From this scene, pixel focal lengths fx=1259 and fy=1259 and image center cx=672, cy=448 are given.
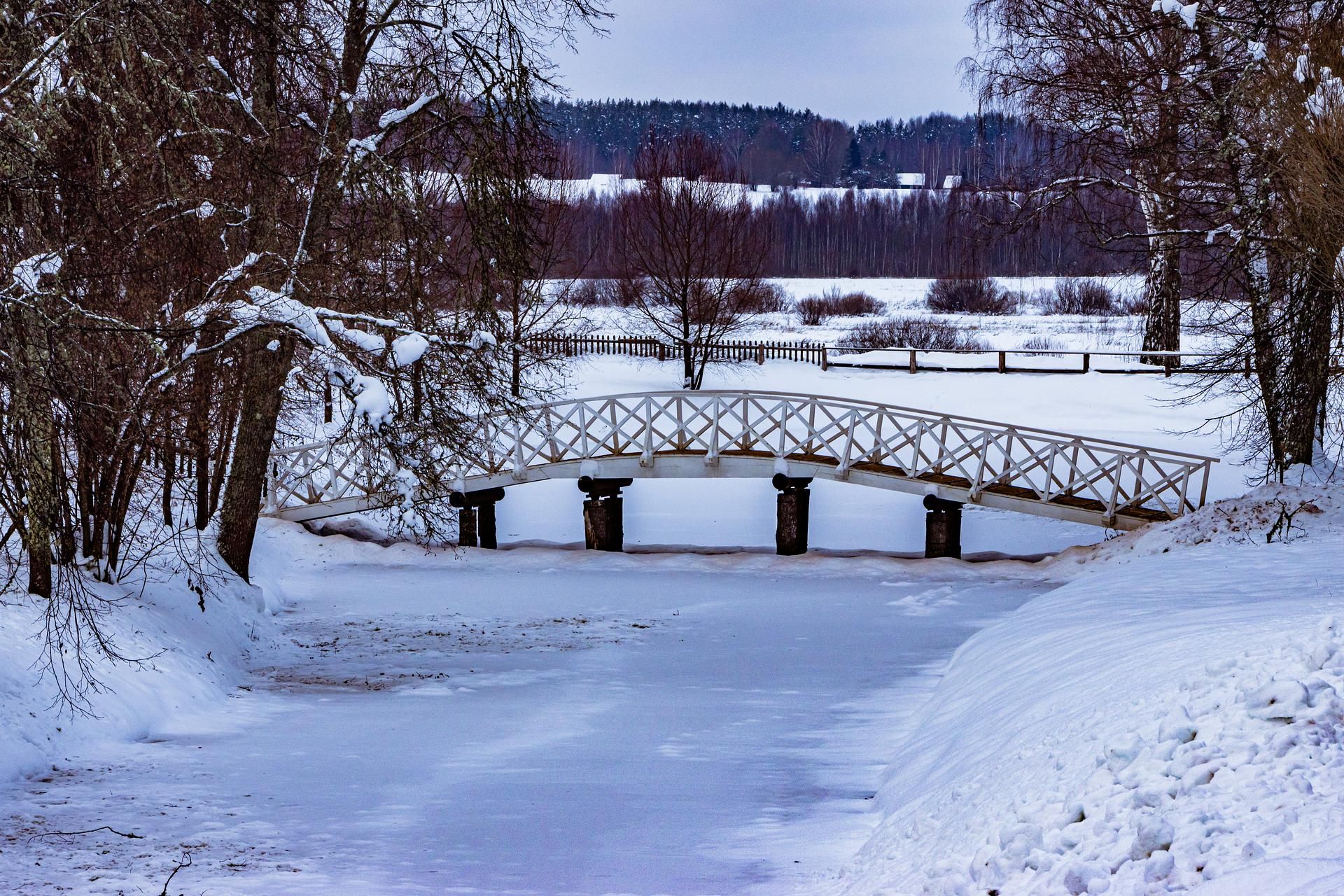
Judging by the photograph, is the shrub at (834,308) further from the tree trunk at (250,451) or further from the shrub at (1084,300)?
the tree trunk at (250,451)

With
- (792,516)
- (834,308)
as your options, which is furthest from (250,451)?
(834,308)

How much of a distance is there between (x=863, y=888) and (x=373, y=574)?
489 inches

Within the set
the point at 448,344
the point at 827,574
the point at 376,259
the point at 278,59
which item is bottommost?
the point at 827,574

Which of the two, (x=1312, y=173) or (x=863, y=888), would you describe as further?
(x=1312, y=173)

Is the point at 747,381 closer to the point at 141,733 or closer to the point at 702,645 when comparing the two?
the point at 702,645

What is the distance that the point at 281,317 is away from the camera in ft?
30.6

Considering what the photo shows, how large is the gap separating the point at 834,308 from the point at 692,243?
2301 centimetres

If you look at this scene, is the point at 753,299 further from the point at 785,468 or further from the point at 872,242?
the point at 872,242

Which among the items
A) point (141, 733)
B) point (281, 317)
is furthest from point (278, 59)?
point (141, 733)

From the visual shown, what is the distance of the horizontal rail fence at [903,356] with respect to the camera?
30.0 meters

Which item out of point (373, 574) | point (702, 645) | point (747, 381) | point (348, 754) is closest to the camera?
point (348, 754)

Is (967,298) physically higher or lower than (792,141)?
lower

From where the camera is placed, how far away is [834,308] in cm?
5247

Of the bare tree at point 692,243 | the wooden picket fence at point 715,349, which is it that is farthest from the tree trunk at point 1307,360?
the wooden picket fence at point 715,349
